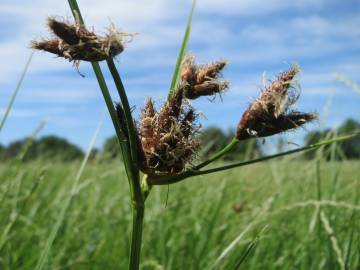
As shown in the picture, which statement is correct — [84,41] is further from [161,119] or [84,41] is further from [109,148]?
[109,148]

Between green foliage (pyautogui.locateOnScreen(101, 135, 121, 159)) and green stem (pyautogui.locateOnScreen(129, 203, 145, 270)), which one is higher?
green stem (pyautogui.locateOnScreen(129, 203, 145, 270))

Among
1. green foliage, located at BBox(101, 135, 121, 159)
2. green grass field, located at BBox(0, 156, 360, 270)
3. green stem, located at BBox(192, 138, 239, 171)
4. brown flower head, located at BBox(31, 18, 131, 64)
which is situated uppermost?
A: brown flower head, located at BBox(31, 18, 131, 64)

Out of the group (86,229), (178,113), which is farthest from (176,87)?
(86,229)

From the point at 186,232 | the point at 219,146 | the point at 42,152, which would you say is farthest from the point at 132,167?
the point at 42,152

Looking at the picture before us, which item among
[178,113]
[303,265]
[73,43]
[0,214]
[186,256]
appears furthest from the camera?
[0,214]

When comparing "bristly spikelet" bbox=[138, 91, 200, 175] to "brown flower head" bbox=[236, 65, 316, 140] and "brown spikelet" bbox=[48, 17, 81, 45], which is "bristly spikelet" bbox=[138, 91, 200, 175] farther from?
"brown spikelet" bbox=[48, 17, 81, 45]

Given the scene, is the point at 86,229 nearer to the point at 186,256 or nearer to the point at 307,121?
the point at 186,256

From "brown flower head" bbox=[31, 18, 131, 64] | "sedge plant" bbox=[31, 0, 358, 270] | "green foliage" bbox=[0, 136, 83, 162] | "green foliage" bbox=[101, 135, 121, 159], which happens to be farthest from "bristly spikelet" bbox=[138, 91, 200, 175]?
"green foliage" bbox=[101, 135, 121, 159]
